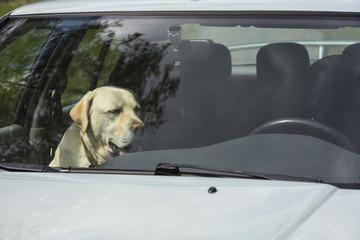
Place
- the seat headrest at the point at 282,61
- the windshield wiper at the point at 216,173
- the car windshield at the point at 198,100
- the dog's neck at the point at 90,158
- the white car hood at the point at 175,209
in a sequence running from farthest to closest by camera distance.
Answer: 1. the seat headrest at the point at 282,61
2. the dog's neck at the point at 90,158
3. the car windshield at the point at 198,100
4. the windshield wiper at the point at 216,173
5. the white car hood at the point at 175,209

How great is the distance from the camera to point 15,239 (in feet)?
8.33

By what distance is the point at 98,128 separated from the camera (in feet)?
11.2

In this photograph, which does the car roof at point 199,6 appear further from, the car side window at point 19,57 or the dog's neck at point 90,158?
the dog's neck at point 90,158

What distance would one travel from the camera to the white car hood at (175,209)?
2.51m

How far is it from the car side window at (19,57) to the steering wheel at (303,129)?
3.98 ft

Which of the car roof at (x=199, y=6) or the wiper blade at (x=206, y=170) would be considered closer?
the wiper blade at (x=206, y=170)

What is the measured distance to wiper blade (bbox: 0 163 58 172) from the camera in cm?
319

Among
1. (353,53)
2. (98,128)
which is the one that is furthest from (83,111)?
(353,53)

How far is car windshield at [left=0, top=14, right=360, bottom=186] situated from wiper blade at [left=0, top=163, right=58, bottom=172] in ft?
0.19

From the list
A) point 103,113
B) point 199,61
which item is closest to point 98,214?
point 103,113

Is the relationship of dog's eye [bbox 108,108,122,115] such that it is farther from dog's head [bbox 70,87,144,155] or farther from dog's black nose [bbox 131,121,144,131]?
dog's black nose [bbox 131,121,144,131]

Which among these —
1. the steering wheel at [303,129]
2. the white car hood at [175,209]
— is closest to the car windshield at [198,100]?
the steering wheel at [303,129]

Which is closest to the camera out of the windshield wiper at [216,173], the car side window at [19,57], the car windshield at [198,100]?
the windshield wiper at [216,173]

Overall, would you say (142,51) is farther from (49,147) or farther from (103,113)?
(49,147)
